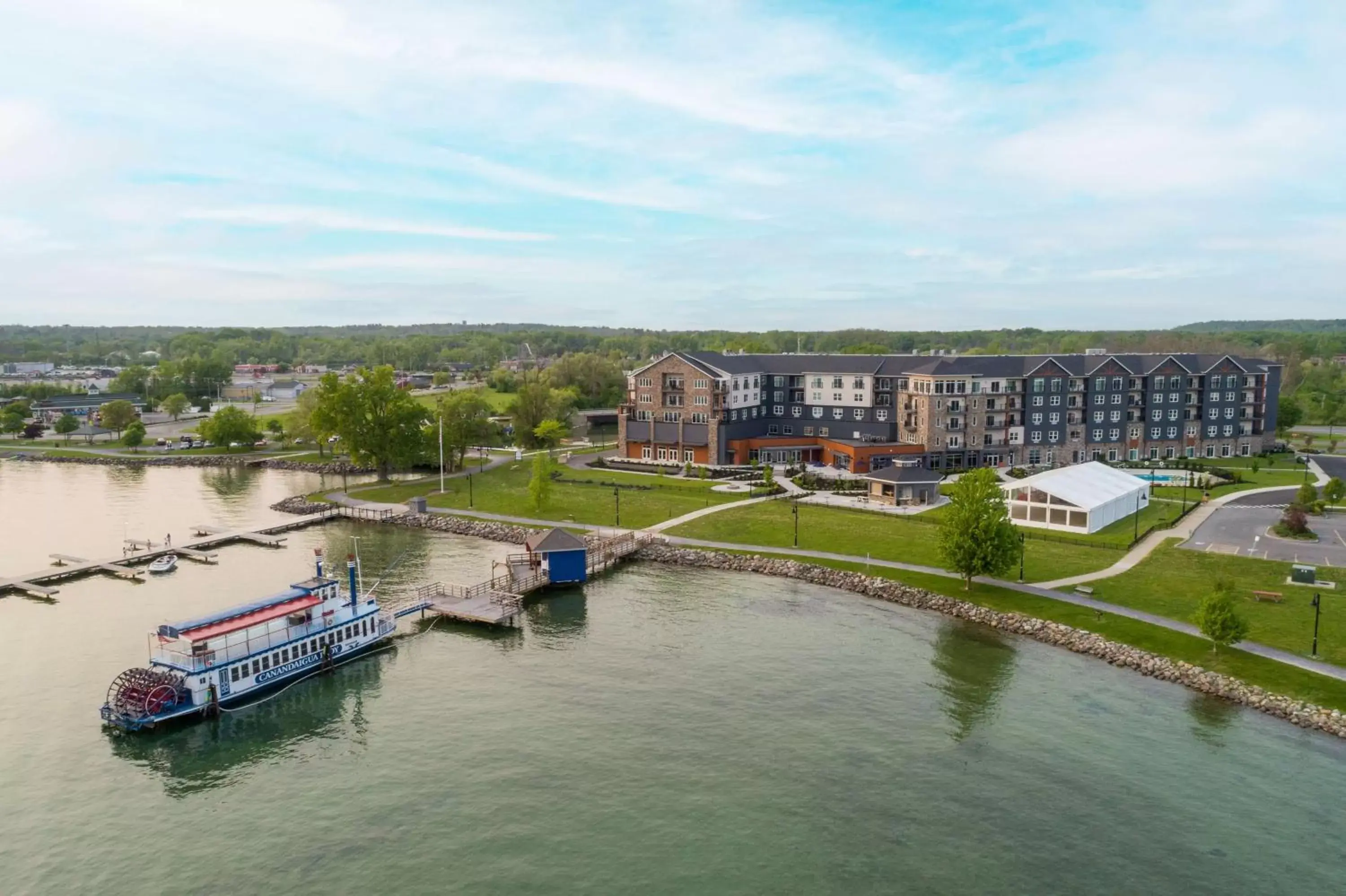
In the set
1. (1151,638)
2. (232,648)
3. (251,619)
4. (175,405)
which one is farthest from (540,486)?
(175,405)

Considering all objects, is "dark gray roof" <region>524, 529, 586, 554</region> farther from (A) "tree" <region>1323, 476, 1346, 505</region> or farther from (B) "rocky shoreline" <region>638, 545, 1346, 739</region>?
(A) "tree" <region>1323, 476, 1346, 505</region>

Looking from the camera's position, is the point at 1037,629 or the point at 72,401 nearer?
the point at 1037,629

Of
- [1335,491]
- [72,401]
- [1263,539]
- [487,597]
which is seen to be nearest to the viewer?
[487,597]

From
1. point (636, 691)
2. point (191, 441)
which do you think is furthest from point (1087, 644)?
point (191, 441)

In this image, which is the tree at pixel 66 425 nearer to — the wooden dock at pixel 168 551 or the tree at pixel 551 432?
the tree at pixel 551 432

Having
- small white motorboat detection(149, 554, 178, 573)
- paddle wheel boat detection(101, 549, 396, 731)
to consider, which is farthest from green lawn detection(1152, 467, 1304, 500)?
small white motorboat detection(149, 554, 178, 573)

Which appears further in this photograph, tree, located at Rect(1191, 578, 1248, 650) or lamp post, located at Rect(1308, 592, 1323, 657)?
tree, located at Rect(1191, 578, 1248, 650)

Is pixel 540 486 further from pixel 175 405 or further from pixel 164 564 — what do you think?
pixel 175 405
